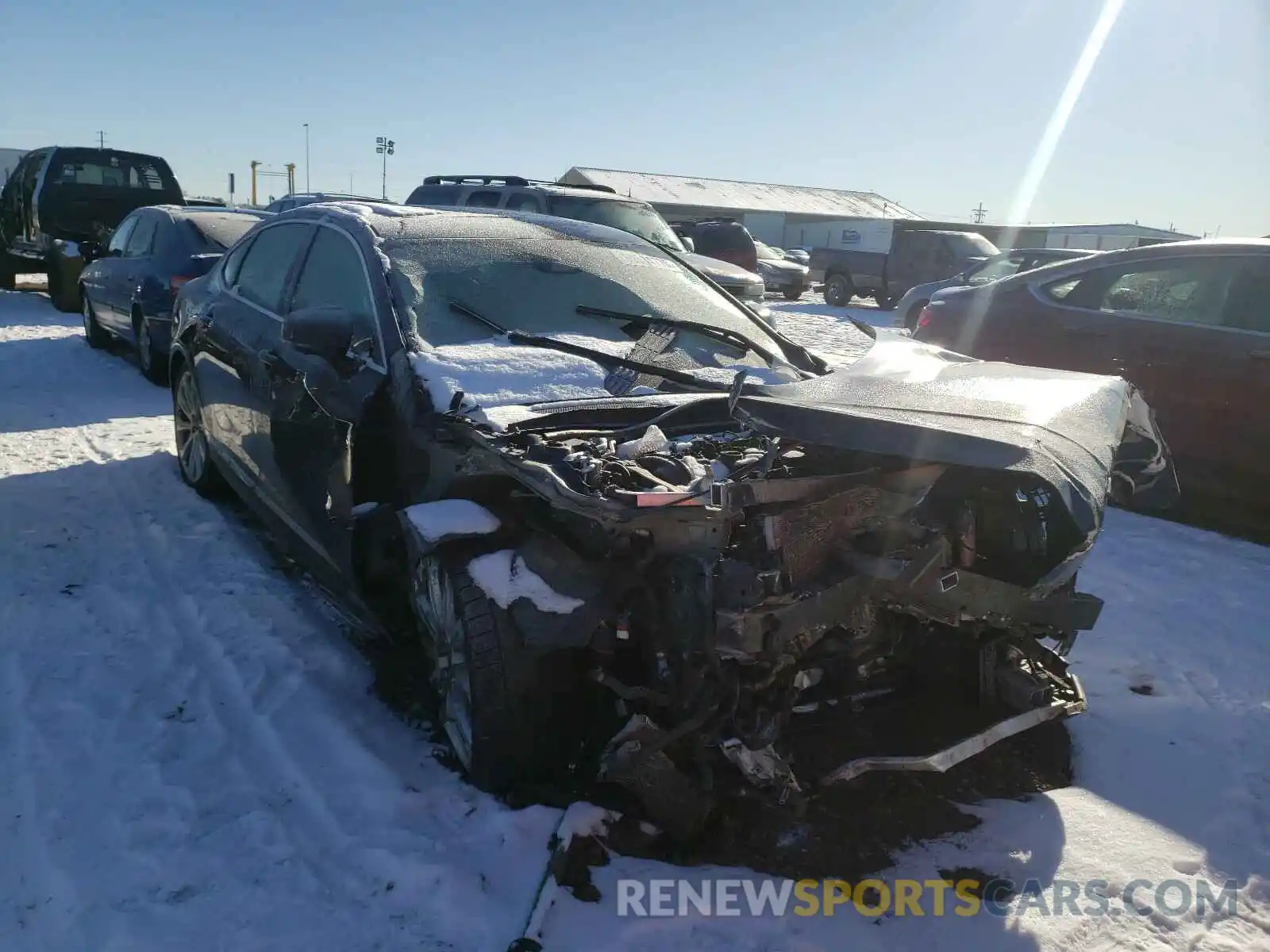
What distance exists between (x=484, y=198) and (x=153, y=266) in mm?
3751

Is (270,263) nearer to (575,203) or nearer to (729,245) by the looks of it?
(575,203)

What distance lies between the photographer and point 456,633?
2807 mm

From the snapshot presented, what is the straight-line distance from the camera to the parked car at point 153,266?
8.14 m

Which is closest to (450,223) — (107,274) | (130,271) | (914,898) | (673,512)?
(673,512)

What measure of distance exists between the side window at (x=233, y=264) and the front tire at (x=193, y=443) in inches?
23.6

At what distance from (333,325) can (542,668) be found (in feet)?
4.69

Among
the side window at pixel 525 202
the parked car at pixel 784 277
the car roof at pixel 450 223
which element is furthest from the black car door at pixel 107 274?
the parked car at pixel 784 277

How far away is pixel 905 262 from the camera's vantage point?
19812 millimetres

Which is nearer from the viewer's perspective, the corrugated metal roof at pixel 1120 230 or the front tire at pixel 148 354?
the front tire at pixel 148 354

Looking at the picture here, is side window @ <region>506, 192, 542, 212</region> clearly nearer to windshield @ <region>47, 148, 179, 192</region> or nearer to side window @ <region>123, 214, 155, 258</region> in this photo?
side window @ <region>123, 214, 155, 258</region>

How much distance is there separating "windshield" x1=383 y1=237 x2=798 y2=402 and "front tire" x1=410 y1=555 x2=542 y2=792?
102cm

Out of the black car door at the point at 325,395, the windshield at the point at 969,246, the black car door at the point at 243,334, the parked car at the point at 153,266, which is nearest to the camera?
the black car door at the point at 325,395

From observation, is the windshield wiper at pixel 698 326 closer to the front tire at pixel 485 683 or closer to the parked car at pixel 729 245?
the front tire at pixel 485 683

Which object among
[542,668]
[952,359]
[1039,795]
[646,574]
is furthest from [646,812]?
[952,359]
